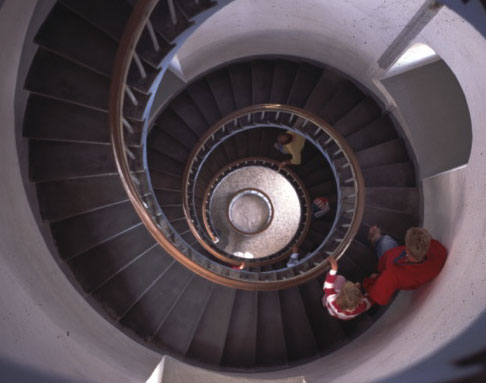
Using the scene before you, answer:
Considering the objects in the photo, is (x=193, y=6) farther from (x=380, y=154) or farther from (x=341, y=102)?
(x=380, y=154)

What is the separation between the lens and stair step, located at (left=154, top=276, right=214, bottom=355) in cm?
427

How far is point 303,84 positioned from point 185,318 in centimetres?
499

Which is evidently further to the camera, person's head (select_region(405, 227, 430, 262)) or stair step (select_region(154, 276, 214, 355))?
stair step (select_region(154, 276, 214, 355))

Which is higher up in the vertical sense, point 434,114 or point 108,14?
point 434,114

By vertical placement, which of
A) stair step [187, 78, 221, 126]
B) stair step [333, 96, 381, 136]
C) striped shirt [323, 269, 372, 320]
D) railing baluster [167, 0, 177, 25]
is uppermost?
stair step [187, 78, 221, 126]

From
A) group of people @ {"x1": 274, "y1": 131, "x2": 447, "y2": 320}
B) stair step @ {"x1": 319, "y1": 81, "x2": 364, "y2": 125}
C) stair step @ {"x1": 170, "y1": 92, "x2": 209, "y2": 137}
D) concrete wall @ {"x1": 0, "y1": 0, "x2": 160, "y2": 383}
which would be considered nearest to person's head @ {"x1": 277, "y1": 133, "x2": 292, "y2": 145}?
stair step @ {"x1": 319, "y1": 81, "x2": 364, "y2": 125}

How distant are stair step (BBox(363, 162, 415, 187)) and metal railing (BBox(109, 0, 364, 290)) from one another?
386 millimetres

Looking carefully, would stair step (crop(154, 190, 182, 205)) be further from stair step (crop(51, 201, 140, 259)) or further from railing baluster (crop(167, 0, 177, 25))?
railing baluster (crop(167, 0, 177, 25))

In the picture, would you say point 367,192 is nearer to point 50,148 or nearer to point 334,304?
point 334,304

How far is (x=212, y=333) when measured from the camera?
4410 millimetres

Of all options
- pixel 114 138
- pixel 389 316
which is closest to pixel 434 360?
pixel 389 316

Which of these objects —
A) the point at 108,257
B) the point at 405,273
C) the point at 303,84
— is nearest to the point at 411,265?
the point at 405,273

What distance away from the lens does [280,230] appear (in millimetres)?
9312

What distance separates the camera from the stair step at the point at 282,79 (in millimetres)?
6668
